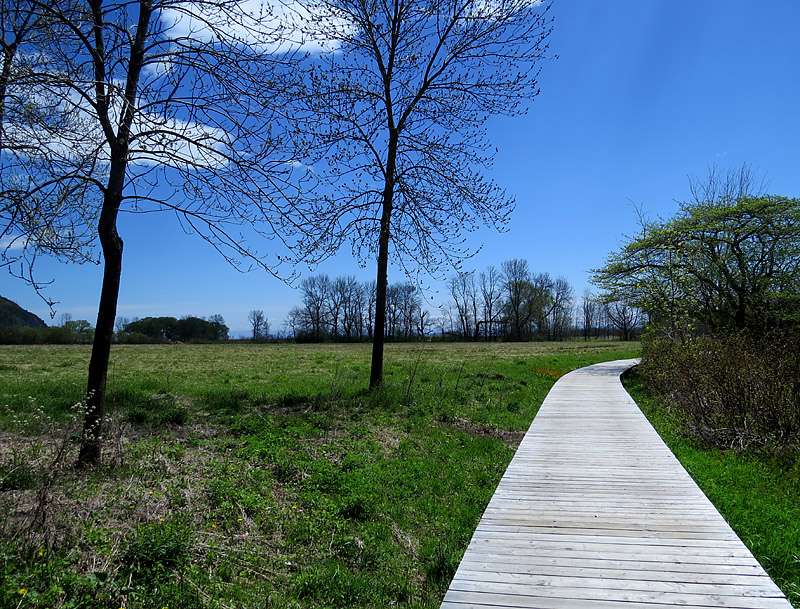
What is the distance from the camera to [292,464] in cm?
611

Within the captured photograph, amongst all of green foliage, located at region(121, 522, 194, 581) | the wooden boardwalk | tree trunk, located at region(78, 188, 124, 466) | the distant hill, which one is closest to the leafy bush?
the wooden boardwalk

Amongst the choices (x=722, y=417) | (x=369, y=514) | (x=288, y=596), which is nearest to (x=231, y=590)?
Result: (x=288, y=596)

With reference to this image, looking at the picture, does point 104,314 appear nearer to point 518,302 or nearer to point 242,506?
point 242,506

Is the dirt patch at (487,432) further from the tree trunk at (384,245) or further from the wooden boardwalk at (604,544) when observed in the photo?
the tree trunk at (384,245)

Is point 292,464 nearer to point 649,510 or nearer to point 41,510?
point 41,510

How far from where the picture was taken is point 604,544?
417 cm

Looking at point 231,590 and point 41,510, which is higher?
point 41,510

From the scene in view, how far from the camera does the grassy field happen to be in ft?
11.2

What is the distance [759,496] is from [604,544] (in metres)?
3.04

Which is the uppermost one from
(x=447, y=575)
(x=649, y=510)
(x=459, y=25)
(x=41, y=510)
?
(x=459, y=25)

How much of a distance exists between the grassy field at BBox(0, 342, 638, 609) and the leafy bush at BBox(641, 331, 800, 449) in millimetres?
3402

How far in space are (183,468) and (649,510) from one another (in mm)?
4988

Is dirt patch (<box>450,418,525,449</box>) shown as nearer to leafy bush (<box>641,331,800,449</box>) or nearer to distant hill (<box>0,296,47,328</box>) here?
leafy bush (<box>641,331,800,449</box>)

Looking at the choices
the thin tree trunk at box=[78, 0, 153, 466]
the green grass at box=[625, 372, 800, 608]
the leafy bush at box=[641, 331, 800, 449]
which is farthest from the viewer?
the leafy bush at box=[641, 331, 800, 449]
